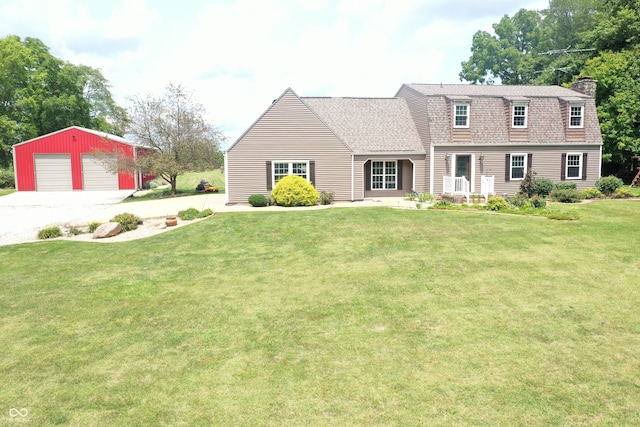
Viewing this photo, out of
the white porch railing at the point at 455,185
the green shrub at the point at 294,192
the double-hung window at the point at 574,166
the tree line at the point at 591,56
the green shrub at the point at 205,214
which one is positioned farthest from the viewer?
the tree line at the point at 591,56

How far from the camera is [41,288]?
408 inches

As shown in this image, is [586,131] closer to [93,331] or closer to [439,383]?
[439,383]

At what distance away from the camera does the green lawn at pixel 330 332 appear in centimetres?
536

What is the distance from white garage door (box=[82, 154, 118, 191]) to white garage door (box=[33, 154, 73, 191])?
110 cm

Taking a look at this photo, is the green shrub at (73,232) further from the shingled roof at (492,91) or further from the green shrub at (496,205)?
the shingled roof at (492,91)

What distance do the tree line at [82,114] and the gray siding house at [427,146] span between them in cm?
857

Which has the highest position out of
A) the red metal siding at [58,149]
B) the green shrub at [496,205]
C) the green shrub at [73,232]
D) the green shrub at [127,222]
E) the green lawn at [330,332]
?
the red metal siding at [58,149]

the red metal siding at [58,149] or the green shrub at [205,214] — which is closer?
the green shrub at [205,214]

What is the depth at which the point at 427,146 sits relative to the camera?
86.6ft

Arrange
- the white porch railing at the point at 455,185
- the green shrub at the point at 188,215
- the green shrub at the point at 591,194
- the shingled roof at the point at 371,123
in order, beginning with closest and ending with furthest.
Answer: the green shrub at the point at 188,215 < the white porch railing at the point at 455,185 < the green shrub at the point at 591,194 < the shingled roof at the point at 371,123

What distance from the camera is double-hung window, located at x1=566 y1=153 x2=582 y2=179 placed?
89.2ft

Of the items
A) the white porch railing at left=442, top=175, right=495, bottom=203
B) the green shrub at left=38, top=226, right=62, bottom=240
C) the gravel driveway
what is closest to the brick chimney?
the white porch railing at left=442, top=175, right=495, bottom=203

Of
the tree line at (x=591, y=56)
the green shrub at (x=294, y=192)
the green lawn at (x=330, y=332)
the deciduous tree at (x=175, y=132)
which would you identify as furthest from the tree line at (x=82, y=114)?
the tree line at (x=591, y=56)

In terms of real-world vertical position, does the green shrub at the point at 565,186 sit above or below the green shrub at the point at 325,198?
above
